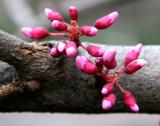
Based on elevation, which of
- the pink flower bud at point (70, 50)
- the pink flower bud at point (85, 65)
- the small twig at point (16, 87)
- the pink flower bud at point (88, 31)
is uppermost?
the pink flower bud at point (88, 31)

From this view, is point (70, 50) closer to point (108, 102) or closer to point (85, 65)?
point (85, 65)

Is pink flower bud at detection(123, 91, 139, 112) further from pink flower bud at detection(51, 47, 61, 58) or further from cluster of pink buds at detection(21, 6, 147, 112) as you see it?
pink flower bud at detection(51, 47, 61, 58)

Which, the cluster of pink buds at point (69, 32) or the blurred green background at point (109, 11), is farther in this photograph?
the blurred green background at point (109, 11)

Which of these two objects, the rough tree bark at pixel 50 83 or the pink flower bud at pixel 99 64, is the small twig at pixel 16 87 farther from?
the pink flower bud at pixel 99 64

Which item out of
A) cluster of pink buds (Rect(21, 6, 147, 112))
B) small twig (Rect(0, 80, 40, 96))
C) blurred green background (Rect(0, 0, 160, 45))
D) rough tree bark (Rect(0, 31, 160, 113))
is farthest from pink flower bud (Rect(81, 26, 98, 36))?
blurred green background (Rect(0, 0, 160, 45))

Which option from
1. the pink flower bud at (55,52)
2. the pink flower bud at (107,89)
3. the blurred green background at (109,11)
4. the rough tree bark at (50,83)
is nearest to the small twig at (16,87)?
the rough tree bark at (50,83)

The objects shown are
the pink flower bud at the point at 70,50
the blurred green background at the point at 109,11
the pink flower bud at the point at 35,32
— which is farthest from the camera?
the blurred green background at the point at 109,11
